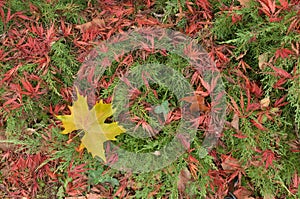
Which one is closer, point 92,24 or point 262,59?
point 262,59

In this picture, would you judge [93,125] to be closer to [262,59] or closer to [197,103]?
[197,103]

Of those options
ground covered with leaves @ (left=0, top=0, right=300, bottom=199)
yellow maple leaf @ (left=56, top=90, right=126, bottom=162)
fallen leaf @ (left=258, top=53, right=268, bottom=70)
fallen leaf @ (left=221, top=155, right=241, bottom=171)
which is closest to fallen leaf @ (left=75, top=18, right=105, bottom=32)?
ground covered with leaves @ (left=0, top=0, right=300, bottom=199)

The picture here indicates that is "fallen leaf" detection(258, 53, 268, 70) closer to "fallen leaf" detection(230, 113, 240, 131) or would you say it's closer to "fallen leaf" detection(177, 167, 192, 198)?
"fallen leaf" detection(230, 113, 240, 131)

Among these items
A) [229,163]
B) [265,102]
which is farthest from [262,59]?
[229,163]

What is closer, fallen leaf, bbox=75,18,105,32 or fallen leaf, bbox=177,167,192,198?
fallen leaf, bbox=177,167,192,198

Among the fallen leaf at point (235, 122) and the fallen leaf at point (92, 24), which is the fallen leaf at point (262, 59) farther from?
the fallen leaf at point (92, 24)

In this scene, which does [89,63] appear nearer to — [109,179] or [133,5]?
[133,5]
